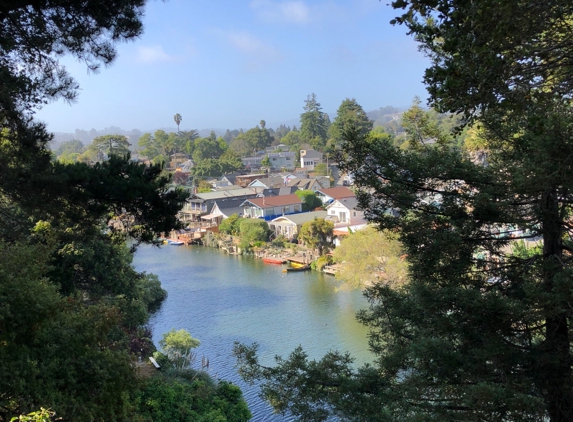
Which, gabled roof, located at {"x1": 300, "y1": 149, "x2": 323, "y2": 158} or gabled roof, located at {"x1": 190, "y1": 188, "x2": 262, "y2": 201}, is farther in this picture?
gabled roof, located at {"x1": 300, "y1": 149, "x2": 323, "y2": 158}

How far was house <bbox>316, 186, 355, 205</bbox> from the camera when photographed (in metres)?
21.6

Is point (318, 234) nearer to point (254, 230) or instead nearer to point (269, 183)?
point (254, 230)

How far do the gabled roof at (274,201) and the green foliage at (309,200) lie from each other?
1.03 feet

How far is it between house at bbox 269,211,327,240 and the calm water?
2.22 meters

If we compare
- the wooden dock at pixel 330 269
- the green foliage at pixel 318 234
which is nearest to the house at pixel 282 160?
the green foliage at pixel 318 234

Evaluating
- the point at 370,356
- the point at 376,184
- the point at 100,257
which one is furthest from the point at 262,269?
the point at 376,184

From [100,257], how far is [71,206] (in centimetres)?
430

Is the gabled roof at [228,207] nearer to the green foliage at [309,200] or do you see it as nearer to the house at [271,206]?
the house at [271,206]

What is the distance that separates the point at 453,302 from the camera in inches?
135

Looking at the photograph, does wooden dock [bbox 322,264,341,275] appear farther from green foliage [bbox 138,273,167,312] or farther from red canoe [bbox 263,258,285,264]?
green foliage [bbox 138,273,167,312]

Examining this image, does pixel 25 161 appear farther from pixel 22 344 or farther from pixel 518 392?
pixel 518 392

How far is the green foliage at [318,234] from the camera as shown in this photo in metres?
16.6

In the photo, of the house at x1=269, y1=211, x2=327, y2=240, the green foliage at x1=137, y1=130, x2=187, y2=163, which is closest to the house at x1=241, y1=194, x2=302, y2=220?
the house at x1=269, y1=211, x2=327, y2=240

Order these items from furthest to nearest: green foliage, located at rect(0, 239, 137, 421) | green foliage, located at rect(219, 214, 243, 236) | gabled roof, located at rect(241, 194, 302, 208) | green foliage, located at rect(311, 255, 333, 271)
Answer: gabled roof, located at rect(241, 194, 302, 208) < green foliage, located at rect(219, 214, 243, 236) < green foliage, located at rect(311, 255, 333, 271) < green foliage, located at rect(0, 239, 137, 421)
